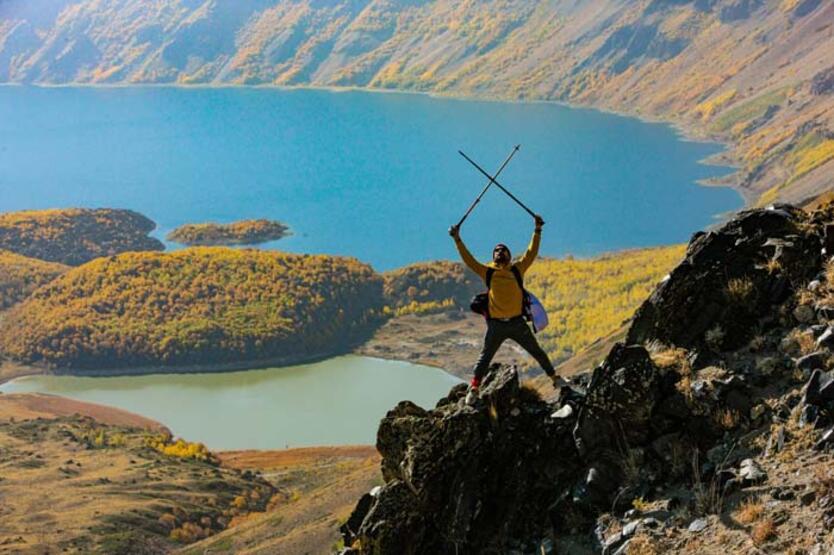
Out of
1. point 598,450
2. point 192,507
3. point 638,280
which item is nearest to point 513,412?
point 598,450

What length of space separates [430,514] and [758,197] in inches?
6934

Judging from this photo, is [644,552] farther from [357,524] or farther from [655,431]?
[357,524]

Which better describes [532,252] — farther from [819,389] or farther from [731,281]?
[819,389]

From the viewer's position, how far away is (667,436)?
1330cm

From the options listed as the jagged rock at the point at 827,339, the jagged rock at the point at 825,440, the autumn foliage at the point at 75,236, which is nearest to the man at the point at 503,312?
the jagged rock at the point at 827,339

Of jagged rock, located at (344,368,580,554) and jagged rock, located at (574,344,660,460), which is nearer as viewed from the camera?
jagged rock, located at (574,344,660,460)

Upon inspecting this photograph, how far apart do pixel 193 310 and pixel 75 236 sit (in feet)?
189

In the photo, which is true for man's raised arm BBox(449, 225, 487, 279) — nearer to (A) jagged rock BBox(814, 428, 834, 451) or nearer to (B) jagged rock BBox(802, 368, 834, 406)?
(B) jagged rock BBox(802, 368, 834, 406)

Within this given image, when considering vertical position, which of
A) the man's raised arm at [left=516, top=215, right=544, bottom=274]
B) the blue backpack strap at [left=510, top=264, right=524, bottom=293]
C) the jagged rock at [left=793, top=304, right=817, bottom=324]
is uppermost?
the man's raised arm at [left=516, top=215, right=544, bottom=274]

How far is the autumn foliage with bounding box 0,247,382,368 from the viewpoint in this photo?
136750 millimetres

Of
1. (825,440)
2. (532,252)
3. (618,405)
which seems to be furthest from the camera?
(532,252)

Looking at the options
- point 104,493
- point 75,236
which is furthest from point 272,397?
point 75,236

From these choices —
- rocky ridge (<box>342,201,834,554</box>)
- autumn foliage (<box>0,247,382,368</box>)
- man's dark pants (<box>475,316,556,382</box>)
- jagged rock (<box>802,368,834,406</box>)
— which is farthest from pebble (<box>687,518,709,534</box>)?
autumn foliage (<box>0,247,382,368</box>)

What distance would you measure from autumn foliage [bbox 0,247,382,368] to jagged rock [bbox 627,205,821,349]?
120 metres
